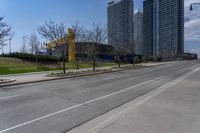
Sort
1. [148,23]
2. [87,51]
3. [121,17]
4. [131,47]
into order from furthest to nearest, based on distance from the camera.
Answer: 1. [148,23]
2. [121,17]
3. [131,47]
4. [87,51]

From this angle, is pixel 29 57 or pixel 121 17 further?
pixel 121 17

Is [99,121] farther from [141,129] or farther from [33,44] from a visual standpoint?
[33,44]

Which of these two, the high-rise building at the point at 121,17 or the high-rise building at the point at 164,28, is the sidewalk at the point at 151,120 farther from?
the high-rise building at the point at 121,17

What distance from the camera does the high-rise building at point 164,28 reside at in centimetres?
8531

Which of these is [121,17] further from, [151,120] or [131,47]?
[151,120]

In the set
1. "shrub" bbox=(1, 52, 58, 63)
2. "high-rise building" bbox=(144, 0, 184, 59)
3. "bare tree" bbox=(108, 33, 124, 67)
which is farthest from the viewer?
"high-rise building" bbox=(144, 0, 184, 59)

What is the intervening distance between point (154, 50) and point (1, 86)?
389 ft

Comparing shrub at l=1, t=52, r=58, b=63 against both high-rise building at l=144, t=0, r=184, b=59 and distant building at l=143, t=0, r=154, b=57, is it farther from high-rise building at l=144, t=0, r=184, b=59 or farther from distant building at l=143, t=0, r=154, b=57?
distant building at l=143, t=0, r=154, b=57

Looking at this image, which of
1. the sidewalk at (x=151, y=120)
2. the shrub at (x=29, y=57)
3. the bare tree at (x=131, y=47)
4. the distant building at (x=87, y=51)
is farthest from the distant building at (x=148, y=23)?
the sidewalk at (x=151, y=120)

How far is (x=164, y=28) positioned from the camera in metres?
110

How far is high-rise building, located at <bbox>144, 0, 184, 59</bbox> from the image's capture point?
280 feet

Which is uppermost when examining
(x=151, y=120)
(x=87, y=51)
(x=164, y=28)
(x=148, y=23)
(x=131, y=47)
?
(x=148, y=23)

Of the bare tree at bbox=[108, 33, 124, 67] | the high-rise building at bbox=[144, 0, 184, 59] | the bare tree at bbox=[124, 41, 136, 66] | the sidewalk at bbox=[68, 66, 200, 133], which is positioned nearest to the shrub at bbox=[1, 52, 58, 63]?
the bare tree at bbox=[108, 33, 124, 67]

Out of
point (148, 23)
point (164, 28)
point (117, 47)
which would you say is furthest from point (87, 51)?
point (148, 23)
